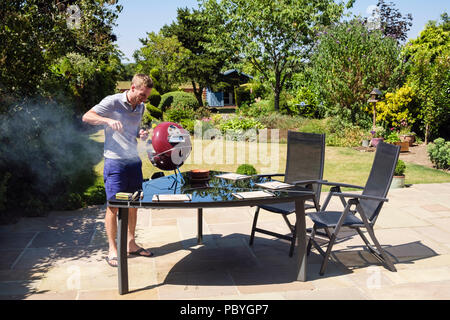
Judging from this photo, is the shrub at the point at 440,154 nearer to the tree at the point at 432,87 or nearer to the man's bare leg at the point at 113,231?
the tree at the point at 432,87

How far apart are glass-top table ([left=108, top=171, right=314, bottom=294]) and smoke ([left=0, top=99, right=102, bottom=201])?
251cm

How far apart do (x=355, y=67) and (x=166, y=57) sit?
64.8 feet

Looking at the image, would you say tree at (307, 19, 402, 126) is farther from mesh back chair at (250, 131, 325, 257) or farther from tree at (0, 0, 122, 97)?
mesh back chair at (250, 131, 325, 257)

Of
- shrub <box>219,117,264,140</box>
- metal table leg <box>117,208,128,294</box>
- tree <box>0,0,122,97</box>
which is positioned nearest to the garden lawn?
shrub <box>219,117,264,140</box>

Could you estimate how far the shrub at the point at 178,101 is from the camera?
21.3 m

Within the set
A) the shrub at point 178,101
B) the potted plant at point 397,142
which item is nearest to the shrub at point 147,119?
the shrub at point 178,101

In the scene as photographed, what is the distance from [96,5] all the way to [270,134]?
9.93 meters

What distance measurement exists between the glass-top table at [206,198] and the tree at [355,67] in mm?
→ 12991

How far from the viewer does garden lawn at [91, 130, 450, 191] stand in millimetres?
9547

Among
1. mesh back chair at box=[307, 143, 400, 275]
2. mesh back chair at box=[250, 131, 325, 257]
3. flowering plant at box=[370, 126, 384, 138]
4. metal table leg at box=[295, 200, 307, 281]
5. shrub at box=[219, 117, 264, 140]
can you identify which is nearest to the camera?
metal table leg at box=[295, 200, 307, 281]

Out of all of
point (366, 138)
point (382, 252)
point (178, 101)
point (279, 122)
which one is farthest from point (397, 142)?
point (178, 101)

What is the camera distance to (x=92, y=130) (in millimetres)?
14750

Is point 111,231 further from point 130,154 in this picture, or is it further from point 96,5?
point 96,5
